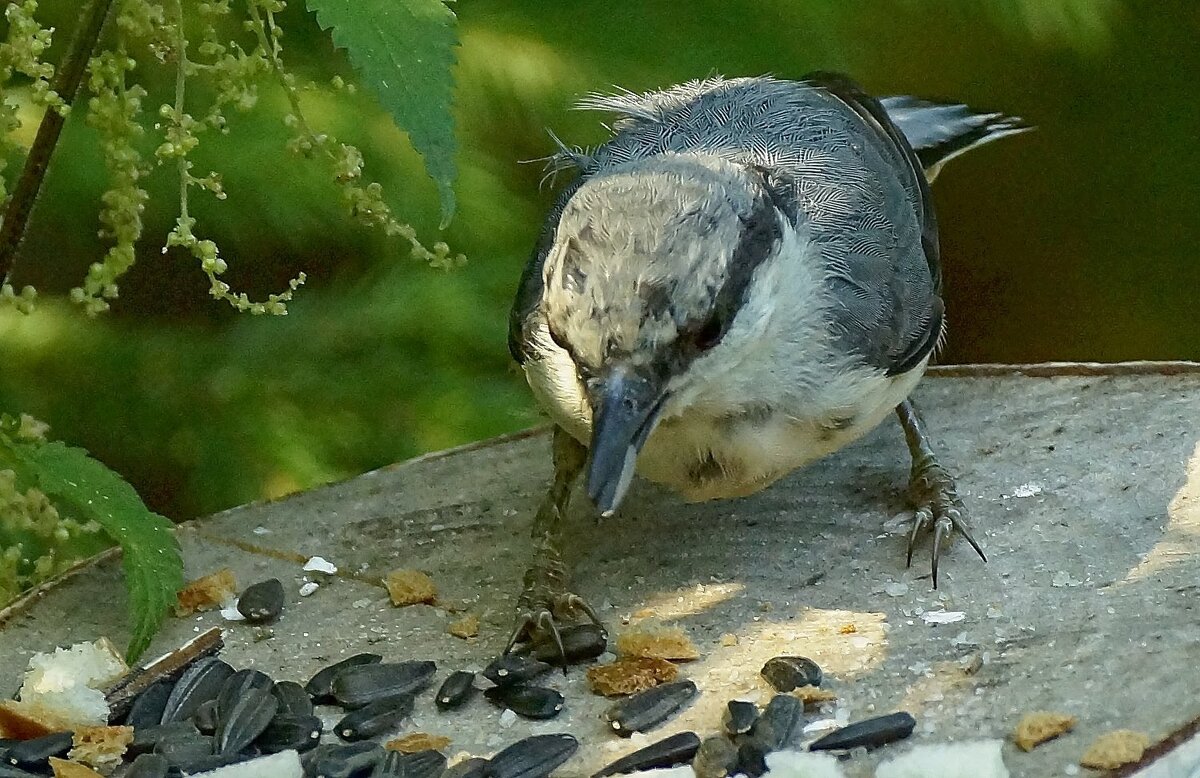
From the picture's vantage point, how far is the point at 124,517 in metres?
1.78

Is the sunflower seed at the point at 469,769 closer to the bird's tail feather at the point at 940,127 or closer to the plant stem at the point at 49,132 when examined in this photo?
the plant stem at the point at 49,132

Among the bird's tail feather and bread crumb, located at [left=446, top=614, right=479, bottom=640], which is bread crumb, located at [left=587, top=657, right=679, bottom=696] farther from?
the bird's tail feather

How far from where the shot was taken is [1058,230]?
333 centimetres

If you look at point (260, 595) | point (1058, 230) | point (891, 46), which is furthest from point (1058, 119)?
point (260, 595)

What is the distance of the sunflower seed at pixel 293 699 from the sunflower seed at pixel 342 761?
0.30 feet

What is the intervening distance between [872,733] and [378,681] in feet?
2.10

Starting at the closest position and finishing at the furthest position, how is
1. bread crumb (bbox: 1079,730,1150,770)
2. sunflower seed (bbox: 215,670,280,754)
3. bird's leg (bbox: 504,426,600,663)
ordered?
1. bread crumb (bbox: 1079,730,1150,770)
2. sunflower seed (bbox: 215,670,280,754)
3. bird's leg (bbox: 504,426,600,663)

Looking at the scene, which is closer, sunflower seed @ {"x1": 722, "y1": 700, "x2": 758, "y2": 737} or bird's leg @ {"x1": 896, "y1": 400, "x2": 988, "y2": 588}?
sunflower seed @ {"x1": 722, "y1": 700, "x2": 758, "y2": 737}

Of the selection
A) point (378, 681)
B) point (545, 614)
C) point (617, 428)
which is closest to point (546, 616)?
point (545, 614)

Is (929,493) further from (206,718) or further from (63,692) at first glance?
(63,692)

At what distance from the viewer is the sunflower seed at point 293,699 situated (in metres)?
1.70

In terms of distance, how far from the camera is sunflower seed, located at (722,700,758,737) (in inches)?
60.2

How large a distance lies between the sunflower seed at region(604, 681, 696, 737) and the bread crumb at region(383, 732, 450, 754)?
200 mm

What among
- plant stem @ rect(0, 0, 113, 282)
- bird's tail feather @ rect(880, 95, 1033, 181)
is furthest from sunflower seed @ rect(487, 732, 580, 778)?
bird's tail feather @ rect(880, 95, 1033, 181)
